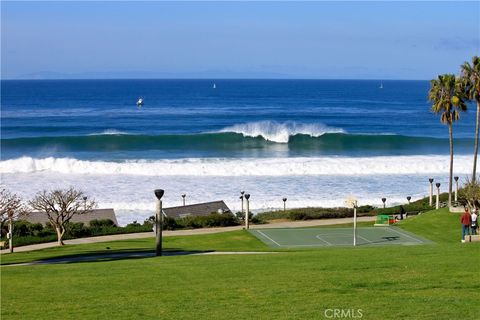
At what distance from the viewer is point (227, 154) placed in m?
67.1

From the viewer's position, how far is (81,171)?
56.2 meters

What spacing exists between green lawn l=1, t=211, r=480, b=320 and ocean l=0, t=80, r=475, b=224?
21.7 meters

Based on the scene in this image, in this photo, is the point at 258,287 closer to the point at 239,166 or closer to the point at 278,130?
the point at 239,166

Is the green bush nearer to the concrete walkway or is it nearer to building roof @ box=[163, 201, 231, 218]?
the concrete walkway

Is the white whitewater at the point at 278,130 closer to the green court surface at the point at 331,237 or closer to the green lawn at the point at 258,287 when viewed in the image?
the green court surface at the point at 331,237

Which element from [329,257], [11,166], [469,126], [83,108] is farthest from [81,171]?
[83,108]

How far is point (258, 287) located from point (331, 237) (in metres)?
17.4

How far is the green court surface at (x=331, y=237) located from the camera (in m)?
28.2

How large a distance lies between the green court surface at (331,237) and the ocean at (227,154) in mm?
8758

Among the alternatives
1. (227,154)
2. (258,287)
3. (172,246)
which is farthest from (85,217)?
(227,154)

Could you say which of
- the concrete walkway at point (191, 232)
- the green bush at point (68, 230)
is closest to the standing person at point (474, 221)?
the concrete walkway at point (191, 232)

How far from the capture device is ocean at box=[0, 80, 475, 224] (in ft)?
152

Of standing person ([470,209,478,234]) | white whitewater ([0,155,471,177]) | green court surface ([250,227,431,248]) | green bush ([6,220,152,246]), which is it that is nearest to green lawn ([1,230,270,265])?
green court surface ([250,227,431,248])

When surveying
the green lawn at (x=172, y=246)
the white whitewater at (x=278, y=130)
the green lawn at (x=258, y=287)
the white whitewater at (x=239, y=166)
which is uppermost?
the white whitewater at (x=278, y=130)
